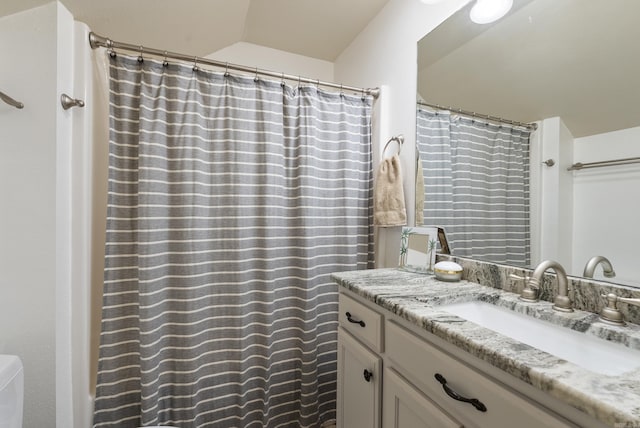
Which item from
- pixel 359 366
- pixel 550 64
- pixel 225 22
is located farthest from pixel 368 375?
pixel 225 22

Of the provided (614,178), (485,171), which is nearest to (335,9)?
(485,171)

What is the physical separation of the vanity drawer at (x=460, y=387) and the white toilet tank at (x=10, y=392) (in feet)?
3.92

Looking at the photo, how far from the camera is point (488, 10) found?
3.73 ft

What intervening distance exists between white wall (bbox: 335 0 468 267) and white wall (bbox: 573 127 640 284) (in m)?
0.70

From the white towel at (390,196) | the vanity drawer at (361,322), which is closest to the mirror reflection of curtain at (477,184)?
the white towel at (390,196)

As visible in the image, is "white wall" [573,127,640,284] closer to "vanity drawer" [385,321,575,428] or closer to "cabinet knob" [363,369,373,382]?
"vanity drawer" [385,321,575,428]

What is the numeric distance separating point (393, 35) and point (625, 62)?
1153 mm

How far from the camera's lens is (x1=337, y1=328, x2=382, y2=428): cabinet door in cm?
94

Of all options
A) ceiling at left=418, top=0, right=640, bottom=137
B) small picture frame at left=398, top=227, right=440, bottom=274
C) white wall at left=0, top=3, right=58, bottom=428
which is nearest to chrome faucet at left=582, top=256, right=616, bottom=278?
ceiling at left=418, top=0, right=640, bottom=137

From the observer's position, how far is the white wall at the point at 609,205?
2.54 feet

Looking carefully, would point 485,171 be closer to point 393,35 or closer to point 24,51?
point 393,35

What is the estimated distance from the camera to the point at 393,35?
164cm

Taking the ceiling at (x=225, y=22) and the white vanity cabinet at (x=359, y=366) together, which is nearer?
the white vanity cabinet at (x=359, y=366)

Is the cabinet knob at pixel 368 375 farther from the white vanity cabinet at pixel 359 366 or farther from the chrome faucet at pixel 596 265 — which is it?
the chrome faucet at pixel 596 265
